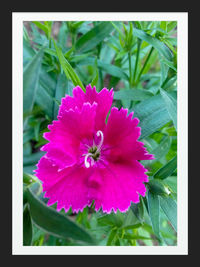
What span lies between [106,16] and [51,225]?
2.96ft

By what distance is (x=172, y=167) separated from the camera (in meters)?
1.15

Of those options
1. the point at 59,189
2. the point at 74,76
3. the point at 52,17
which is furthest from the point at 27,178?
the point at 52,17

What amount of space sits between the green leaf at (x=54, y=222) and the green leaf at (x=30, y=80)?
315 millimetres

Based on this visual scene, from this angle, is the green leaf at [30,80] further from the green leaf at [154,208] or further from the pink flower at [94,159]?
the green leaf at [154,208]

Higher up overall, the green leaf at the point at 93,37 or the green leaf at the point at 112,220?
the green leaf at the point at 93,37

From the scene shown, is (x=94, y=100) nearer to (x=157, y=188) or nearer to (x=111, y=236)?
(x=157, y=188)

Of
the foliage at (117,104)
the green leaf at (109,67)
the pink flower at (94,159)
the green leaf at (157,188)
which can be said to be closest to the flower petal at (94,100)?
the pink flower at (94,159)

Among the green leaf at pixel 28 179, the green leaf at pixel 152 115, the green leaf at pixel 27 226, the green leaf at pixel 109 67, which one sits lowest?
the green leaf at pixel 27 226

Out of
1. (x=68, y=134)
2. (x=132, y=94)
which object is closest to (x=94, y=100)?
(x=68, y=134)

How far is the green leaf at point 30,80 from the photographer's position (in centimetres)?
86

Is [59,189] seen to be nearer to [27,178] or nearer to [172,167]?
[27,178]

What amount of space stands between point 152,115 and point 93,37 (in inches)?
25.3

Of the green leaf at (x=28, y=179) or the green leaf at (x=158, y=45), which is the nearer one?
the green leaf at (x=28, y=179)

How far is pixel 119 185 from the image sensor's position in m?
1.01
